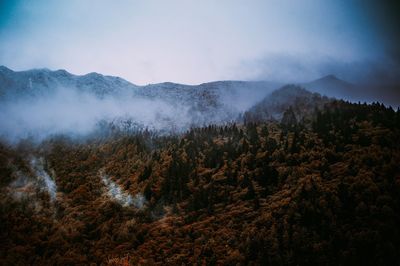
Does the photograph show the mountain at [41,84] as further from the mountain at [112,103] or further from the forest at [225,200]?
the forest at [225,200]

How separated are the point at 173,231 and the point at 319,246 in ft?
90.9

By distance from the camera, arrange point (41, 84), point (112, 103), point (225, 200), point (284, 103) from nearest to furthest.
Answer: point (225, 200) < point (284, 103) < point (112, 103) < point (41, 84)

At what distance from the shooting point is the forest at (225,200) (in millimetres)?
38344

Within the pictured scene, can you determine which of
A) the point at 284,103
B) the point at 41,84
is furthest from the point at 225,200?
the point at 41,84

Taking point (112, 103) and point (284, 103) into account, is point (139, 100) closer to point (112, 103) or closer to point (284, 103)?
point (112, 103)

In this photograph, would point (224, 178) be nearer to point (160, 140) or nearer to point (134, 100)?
point (160, 140)

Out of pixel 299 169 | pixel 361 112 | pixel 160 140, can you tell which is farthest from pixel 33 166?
pixel 361 112

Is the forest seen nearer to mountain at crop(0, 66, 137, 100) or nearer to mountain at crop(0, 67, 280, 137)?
mountain at crop(0, 67, 280, 137)

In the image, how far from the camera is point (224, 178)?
65875 millimetres

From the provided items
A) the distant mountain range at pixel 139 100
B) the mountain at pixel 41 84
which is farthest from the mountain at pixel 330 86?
the mountain at pixel 41 84

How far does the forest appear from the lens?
38.3 metres

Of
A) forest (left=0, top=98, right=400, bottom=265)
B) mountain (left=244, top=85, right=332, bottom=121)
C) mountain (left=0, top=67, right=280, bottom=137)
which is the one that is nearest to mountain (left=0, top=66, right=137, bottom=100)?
mountain (left=0, top=67, right=280, bottom=137)

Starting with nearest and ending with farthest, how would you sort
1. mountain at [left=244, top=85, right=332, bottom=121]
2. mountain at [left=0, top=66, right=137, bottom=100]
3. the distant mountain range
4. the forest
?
the forest → mountain at [left=244, top=85, right=332, bottom=121] → the distant mountain range → mountain at [left=0, top=66, right=137, bottom=100]

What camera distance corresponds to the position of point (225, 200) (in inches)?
2327
